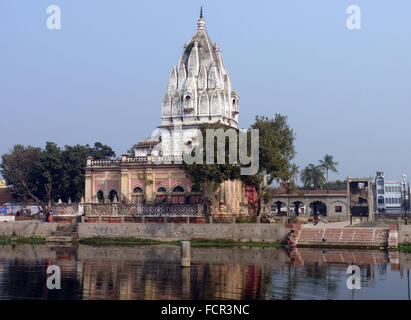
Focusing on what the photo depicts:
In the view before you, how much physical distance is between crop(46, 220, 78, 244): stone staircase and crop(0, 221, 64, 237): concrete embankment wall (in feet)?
2.29

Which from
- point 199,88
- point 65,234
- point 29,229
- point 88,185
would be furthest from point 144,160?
point 29,229

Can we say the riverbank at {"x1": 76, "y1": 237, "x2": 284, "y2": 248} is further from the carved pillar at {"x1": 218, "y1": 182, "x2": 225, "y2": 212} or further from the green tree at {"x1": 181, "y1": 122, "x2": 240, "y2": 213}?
the carved pillar at {"x1": 218, "y1": 182, "x2": 225, "y2": 212}

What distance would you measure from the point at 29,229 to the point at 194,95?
23.5m

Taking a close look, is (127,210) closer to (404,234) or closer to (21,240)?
(21,240)

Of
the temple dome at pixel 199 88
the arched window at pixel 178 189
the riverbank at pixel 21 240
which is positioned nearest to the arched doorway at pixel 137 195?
the arched window at pixel 178 189

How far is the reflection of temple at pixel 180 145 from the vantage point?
61.5 meters

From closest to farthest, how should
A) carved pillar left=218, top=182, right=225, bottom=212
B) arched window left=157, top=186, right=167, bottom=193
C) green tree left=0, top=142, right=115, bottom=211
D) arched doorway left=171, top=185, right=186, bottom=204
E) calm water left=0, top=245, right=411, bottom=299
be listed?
calm water left=0, top=245, right=411, bottom=299 → carved pillar left=218, top=182, right=225, bottom=212 → arched doorway left=171, top=185, right=186, bottom=204 → arched window left=157, top=186, right=167, bottom=193 → green tree left=0, top=142, right=115, bottom=211

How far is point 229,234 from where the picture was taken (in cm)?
5269

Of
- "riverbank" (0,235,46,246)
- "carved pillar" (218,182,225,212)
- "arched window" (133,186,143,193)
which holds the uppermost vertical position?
"arched window" (133,186,143,193)

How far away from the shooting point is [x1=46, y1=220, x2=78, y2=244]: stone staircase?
186 feet

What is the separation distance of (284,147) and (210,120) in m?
10.6

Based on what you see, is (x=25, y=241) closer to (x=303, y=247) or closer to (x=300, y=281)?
(x=303, y=247)

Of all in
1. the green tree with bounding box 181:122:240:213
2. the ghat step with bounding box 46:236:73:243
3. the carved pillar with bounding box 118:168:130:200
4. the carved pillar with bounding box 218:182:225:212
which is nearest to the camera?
the green tree with bounding box 181:122:240:213

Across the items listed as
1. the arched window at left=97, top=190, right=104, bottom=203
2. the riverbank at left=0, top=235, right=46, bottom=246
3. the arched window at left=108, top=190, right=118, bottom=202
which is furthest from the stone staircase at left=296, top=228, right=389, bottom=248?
A: the riverbank at left=0, top=235, right=46, bottom=246
